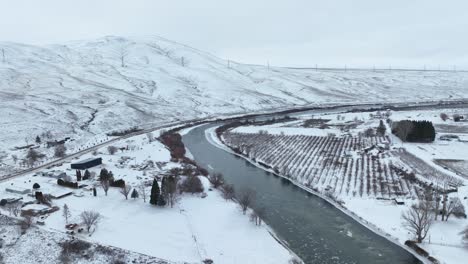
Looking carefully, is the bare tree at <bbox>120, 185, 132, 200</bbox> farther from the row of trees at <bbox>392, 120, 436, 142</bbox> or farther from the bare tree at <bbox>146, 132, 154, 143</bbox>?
the row of trees at <bbox>392, 120, 436, 142</bbox>

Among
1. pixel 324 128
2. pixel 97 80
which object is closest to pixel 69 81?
pixel 97 80

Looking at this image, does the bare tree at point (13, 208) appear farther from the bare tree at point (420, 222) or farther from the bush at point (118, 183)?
the bare tree at point (420, 222)

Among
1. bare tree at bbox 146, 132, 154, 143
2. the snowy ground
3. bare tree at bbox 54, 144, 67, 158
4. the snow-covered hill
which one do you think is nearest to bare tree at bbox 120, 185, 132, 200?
the snowy ground

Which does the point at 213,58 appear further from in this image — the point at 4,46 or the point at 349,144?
the point at 349,144

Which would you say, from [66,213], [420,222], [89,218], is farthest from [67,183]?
[420,222]

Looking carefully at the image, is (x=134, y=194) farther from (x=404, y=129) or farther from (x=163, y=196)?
(x=404, y=129)

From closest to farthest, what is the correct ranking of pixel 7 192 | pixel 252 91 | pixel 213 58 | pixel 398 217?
pixel 398 217 → pixel 7 192 → pixel 252 91 → pixel 213 58

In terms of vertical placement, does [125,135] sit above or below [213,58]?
below
